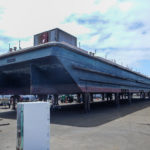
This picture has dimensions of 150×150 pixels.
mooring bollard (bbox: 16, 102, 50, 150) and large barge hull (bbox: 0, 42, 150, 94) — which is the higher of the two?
large barge hull (bbox: 0, 42, 150, 94)

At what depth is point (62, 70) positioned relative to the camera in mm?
15695

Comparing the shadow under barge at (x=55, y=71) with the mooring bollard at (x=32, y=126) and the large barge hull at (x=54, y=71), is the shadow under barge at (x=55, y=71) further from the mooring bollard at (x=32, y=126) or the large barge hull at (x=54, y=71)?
the mooring bollard at (x=32, y=126)

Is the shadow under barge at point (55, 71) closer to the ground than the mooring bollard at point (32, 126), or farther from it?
farther from it

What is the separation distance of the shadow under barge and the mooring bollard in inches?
372

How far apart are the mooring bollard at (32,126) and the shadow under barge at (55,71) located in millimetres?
9452

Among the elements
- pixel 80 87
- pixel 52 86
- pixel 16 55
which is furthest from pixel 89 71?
pixel 16 55

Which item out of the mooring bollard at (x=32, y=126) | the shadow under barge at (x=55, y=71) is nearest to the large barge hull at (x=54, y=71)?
the shadow under barge at (x=55, y=71)

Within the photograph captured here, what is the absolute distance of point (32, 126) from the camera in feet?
15.3

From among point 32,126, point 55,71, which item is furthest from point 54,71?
point 32,126

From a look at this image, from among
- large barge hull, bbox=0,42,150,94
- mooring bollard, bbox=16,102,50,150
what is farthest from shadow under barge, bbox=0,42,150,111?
mooring bollard, bbox=16,102,50,150

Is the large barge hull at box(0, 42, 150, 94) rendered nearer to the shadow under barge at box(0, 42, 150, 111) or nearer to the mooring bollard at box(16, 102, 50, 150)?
the shadow under barge at box(0, 42, 150, 111)

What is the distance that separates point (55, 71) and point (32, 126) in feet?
39.4

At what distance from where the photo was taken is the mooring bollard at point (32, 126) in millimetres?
4566

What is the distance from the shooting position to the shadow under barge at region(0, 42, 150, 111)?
14766 millimetres
